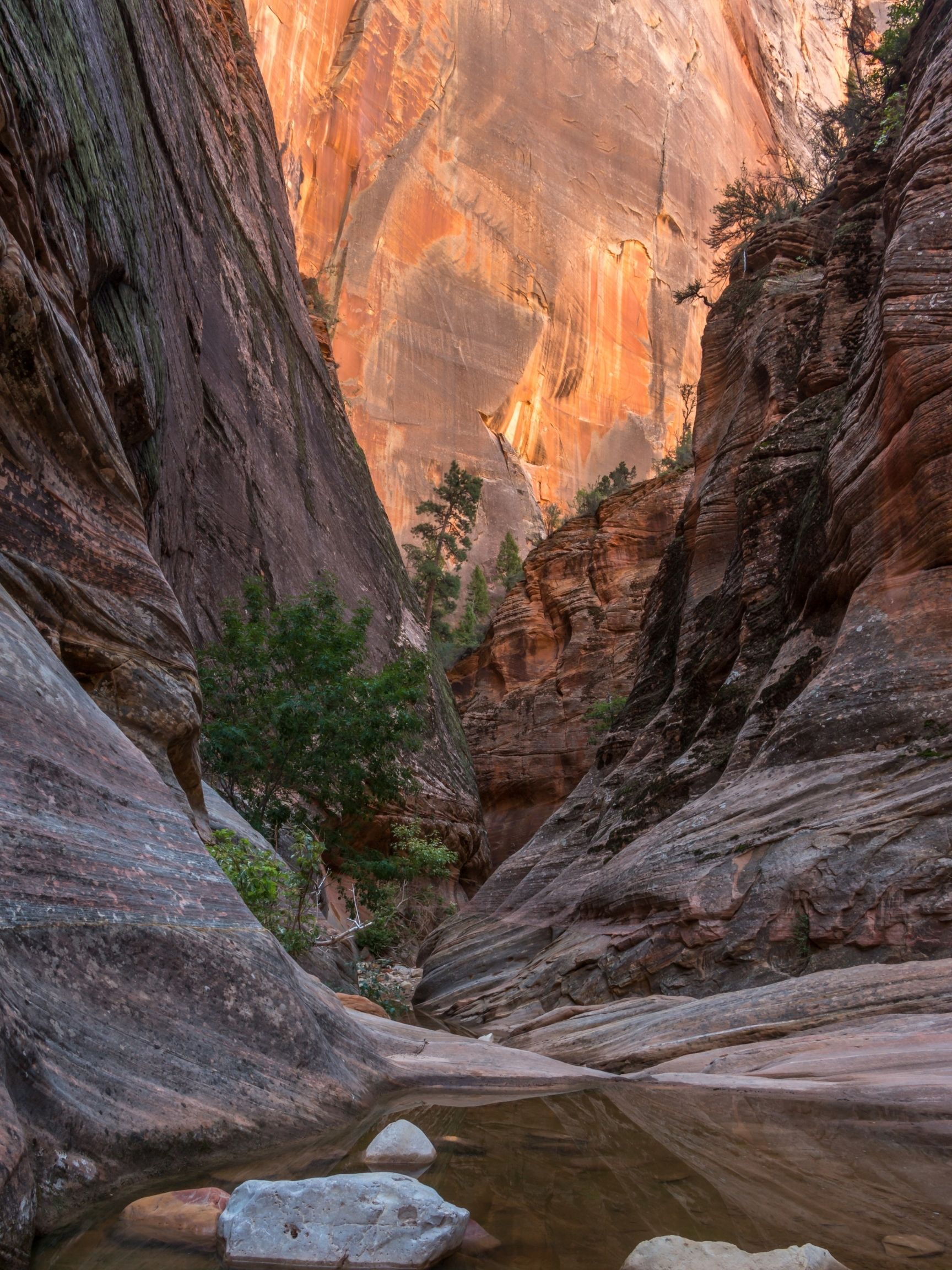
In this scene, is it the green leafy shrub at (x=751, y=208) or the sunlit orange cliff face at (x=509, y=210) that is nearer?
the green leafy shrub at (x=751, y=208)

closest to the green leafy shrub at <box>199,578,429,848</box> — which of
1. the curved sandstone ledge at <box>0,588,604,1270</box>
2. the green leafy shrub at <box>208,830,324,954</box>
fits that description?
the green leafy shrub at <box>208,830,324,954</box>

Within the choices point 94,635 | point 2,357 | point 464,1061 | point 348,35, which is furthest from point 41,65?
point 348,35

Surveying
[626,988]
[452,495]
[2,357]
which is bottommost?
[626,988]

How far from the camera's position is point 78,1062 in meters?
3.48

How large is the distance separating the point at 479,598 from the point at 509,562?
10.3 ft

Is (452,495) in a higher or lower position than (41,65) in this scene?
higher

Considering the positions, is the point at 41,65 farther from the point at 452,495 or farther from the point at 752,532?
the point at 452,495

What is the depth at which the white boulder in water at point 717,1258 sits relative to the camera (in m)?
2.76

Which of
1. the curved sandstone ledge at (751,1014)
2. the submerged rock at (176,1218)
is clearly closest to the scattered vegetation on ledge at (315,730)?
the curved sandstone ledge at (751,1014)

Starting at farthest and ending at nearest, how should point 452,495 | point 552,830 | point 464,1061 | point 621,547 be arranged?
point 452,495 → point 621,547 → point 552,830 → point 464,1061

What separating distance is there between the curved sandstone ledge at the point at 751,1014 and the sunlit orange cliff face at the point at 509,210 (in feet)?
169

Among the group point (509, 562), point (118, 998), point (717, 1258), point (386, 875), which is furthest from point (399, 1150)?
point (509, 562)

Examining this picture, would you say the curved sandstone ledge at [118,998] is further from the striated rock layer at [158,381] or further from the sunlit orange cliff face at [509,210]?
the sunlit orange cliff face at [509,210]

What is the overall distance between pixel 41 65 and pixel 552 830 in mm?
15618
